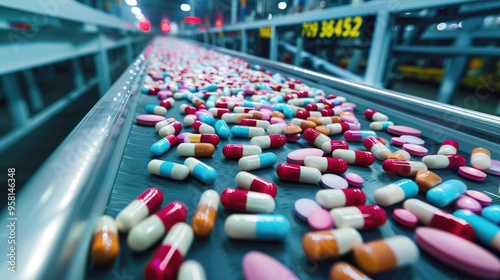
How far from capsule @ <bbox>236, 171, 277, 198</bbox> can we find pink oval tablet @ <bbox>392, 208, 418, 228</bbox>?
0.34 m

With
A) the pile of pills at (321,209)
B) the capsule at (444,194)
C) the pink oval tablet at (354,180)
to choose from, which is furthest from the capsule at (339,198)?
the capsule at (444,194)

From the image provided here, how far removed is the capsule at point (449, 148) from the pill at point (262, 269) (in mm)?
1015

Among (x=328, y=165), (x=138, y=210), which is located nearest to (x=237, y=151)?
(x=328, y=165)

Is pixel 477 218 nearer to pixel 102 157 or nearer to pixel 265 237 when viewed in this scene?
pixel 265 237

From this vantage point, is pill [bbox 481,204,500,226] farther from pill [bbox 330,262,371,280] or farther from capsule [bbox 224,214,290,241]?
capsule [bbox 224,214,290,241]

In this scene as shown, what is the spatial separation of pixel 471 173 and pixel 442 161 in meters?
0.10

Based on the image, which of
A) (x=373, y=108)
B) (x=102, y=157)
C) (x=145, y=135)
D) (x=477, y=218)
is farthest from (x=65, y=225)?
(x=373, y=108)

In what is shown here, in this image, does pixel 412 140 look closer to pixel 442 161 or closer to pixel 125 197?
pixel 442 161

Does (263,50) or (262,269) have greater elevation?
(263,50)

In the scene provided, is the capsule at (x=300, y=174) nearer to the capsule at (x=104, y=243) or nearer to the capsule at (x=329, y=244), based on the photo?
the capsule at (x=329, y=244)

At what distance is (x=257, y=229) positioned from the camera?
0.60 metres

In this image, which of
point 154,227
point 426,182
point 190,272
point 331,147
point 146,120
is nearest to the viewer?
point 190,272

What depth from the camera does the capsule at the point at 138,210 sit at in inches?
24.1

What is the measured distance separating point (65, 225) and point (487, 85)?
27.0 ft
